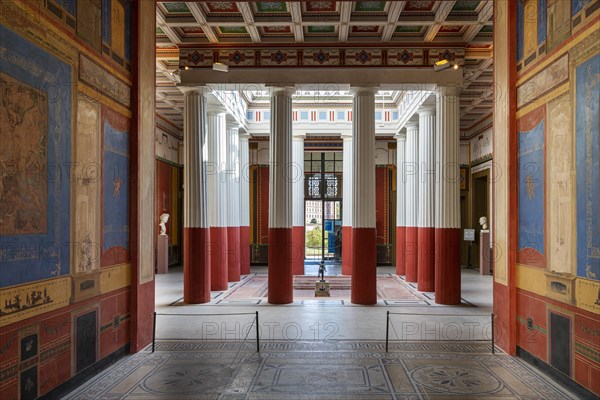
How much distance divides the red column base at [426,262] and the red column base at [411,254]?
5.80ft

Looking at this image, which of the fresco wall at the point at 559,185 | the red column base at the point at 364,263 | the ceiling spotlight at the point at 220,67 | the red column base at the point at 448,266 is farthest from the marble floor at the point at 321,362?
the ceiling spotlight at the point at 220,67

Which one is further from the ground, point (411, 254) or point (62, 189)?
point (62, 189)

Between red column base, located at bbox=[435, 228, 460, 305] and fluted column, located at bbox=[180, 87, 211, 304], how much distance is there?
4.98 meters

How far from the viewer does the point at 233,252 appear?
44.0 ft

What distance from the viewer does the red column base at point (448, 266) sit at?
9.76 meters

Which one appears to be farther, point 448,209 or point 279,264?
point 448,209

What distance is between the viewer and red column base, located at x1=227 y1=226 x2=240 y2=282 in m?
13.2

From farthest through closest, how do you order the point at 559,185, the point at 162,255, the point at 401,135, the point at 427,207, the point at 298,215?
the point at 162,255 → the point at 298,215 → the point at 401,135 → the point at 427,207 → the point at 559,185

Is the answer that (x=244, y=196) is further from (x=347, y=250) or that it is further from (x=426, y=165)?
(x=426, y=165)

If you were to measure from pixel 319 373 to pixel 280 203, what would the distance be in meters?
4.78

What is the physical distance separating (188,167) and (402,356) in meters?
5.87

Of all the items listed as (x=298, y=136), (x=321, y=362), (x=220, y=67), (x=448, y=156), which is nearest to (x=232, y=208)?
(x=298, y=136)

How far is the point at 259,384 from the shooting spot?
4.96 metres

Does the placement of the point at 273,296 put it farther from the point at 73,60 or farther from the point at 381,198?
the point at 381,198
